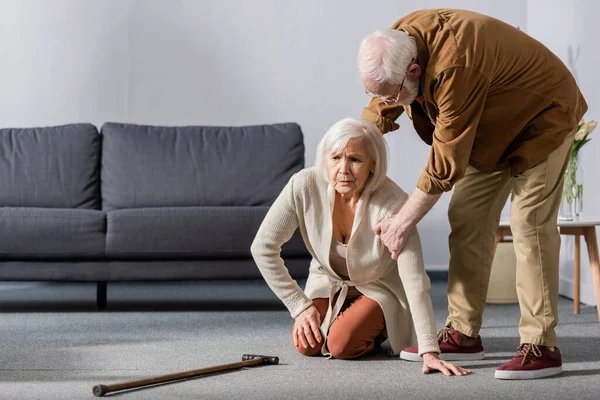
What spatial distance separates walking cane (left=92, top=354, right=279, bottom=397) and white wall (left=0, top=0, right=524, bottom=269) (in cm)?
267

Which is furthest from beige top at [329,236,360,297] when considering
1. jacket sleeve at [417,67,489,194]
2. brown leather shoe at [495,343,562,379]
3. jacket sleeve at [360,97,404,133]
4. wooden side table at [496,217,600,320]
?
wooden side table at [496,217,600,320]

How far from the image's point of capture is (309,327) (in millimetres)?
2840

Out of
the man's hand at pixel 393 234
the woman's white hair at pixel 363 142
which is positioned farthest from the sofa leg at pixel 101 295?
the man's hand at pixel 393 234

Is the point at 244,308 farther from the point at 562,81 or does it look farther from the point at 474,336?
the point at 562,81

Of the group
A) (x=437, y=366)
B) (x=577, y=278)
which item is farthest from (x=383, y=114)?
(x=577, y=278)

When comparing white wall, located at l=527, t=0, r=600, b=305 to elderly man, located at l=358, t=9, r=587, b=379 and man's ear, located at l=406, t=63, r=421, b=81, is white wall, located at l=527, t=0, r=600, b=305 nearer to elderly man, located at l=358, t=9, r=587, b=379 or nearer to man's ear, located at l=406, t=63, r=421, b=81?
elderly man, located at l=358, t=9, r=587, b=379

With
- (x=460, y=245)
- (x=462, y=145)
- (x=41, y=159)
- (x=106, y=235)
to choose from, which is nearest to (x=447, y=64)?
(x=462, y=145)

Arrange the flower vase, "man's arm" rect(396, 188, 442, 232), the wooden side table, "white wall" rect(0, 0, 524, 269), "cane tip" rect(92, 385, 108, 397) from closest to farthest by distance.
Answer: "cane tip" rect(92, 385, 108, 397) → "man's arm" rect(396, 188, 442, 232) → the wooden side table → the flower vase → "white wall" rect(0, 0, 524, 269)

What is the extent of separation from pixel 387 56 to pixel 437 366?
0.89 metres

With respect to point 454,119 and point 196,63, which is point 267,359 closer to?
point 454,119

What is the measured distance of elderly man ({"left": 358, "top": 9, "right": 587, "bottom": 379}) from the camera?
2.39 m

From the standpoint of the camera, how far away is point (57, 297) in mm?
4703

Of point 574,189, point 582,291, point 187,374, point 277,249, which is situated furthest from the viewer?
point 582,291

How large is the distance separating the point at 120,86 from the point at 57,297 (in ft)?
4.36
